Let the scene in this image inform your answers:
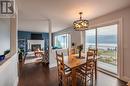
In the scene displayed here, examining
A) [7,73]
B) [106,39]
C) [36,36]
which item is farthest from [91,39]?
[36,36]

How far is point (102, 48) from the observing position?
5.15m

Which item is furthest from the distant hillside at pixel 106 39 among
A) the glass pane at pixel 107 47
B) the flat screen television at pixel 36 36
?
the flat screen television at pixel 36 36

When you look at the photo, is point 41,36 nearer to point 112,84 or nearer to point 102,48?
point 102,48

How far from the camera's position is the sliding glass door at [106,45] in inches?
179

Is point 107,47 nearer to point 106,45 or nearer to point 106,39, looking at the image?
point 106,45

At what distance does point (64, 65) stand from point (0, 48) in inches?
146

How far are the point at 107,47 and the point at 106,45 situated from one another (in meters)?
0.09

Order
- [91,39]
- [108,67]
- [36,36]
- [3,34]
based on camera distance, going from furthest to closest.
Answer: [36,36] → [3,34] → [91,39] → [108,67]

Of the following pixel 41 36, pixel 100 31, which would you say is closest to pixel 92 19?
pixel 100 31

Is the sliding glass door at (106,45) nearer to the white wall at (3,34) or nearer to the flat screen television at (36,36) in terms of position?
the white wall at (3,34)

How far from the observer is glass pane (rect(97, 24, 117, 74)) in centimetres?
454

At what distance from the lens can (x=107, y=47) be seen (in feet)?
16.1

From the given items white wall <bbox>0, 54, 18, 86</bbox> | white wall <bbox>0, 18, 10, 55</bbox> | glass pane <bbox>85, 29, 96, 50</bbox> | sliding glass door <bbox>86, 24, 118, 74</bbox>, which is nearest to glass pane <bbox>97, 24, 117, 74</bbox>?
sliding glass door <bbox>86, 24, 118, 74</bbox>

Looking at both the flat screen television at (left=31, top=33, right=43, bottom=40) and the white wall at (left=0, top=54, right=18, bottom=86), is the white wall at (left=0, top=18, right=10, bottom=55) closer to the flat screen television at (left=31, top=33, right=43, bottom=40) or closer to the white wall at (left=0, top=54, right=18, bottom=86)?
the white wall at (left=0, top=54, right=18, bottom=86)
